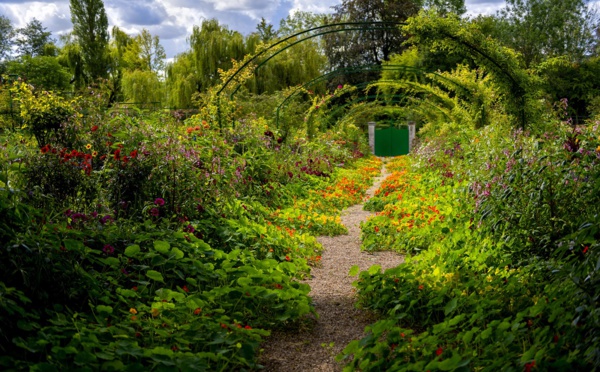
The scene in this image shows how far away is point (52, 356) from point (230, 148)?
13.9ft

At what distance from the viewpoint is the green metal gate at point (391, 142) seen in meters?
22.2

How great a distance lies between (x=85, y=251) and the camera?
3174 millimetres

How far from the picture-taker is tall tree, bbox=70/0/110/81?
27.2m

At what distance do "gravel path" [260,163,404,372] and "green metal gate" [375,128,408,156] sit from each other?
17032 mm

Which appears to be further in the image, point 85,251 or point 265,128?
point 265,128

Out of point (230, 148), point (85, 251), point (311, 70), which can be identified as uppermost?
point (311, 70)

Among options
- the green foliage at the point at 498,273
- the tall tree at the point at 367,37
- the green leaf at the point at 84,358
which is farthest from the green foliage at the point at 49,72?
the green leaf at the point at 84,358

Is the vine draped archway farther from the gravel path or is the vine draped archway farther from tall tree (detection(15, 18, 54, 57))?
tall tree (detection(15, 18, 54, 57))

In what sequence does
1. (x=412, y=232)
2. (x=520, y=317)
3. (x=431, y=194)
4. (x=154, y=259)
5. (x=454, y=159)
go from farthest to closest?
(x=454, y=159)
(x=431, y=194)
(x=412, y=232)
(x=154, y=259)
(x=520, y=317)

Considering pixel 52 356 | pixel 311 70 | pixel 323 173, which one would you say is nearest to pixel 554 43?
pixel 311 70

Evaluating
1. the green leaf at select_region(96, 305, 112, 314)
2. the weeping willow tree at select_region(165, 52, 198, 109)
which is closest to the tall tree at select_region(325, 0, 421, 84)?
the weeping willow tree at select_region(165, 52, 198, 109)

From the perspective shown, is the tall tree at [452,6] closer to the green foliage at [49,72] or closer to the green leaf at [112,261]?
the green foliage at [49,72]

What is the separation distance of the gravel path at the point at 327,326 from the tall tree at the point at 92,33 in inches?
994

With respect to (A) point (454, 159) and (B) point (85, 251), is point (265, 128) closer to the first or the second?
(A) point (454, 159)
